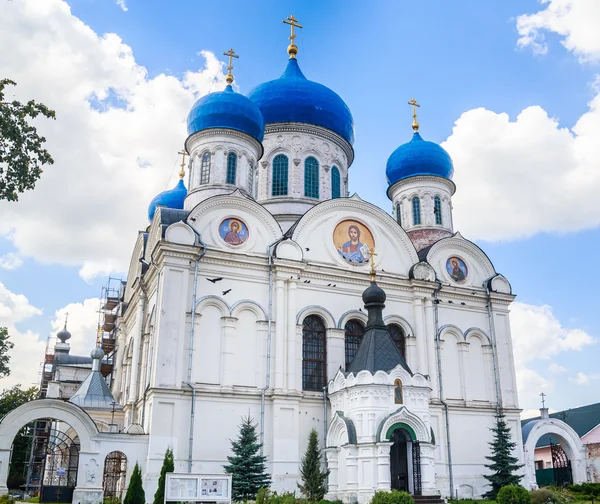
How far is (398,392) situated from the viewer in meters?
16.0

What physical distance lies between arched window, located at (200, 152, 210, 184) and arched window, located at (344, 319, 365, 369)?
635 cm

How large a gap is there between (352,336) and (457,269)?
472cm

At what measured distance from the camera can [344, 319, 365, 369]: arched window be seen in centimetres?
1844

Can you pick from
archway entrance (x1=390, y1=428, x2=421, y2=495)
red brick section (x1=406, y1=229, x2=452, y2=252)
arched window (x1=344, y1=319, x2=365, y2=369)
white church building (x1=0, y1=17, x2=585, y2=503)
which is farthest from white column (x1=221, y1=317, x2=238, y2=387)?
red brick section (x1=406, y1=229, x2=452, y2=252)

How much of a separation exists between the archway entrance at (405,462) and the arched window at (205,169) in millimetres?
9562

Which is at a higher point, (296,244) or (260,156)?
(260,156)

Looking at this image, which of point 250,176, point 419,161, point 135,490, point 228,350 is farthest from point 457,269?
→ point 135,490

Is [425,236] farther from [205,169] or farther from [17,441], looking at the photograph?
[17,441]

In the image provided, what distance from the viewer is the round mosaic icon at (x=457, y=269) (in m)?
20.8

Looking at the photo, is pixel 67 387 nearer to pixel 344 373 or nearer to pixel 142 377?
pixel 142 377

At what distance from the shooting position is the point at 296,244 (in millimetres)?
17938

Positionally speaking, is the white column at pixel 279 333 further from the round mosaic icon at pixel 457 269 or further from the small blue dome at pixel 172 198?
the small blue dome at pixel 172 198

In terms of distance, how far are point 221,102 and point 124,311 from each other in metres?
8.27

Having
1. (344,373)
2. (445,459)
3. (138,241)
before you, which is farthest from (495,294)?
(138,241)
